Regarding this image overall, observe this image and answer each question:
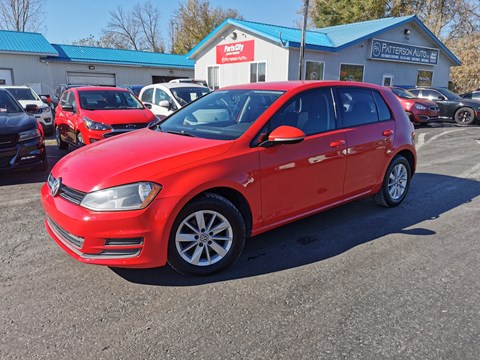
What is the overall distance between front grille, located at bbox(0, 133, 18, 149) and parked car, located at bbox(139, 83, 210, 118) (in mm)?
4369

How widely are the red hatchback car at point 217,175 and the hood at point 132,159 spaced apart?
0.4 inches

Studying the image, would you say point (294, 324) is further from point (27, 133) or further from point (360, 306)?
point (27, 133)

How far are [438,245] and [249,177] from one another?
2251 mm

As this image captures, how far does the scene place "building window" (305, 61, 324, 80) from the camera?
1859 cm

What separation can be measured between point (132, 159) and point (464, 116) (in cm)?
1684

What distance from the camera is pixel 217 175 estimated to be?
122 inches

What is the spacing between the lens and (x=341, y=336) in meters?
2.50

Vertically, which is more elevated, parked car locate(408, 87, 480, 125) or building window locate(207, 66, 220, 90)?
building window locate(207, 66, 220, 90)

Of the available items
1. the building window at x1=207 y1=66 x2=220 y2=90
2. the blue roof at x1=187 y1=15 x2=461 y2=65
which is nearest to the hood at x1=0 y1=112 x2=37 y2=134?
the blue roof at x1=187 y1=15 x2=461 y2=65

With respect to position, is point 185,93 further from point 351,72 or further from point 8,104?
point 351,72

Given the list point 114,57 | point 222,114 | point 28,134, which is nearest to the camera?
point 222,114

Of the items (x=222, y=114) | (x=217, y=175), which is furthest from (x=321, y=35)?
(x=217, y=175)

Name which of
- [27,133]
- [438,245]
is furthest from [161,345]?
[27,133]

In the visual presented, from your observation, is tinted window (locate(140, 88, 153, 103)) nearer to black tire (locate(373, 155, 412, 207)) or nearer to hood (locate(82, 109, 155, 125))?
hood (locate(82, 109, 155, 125))
